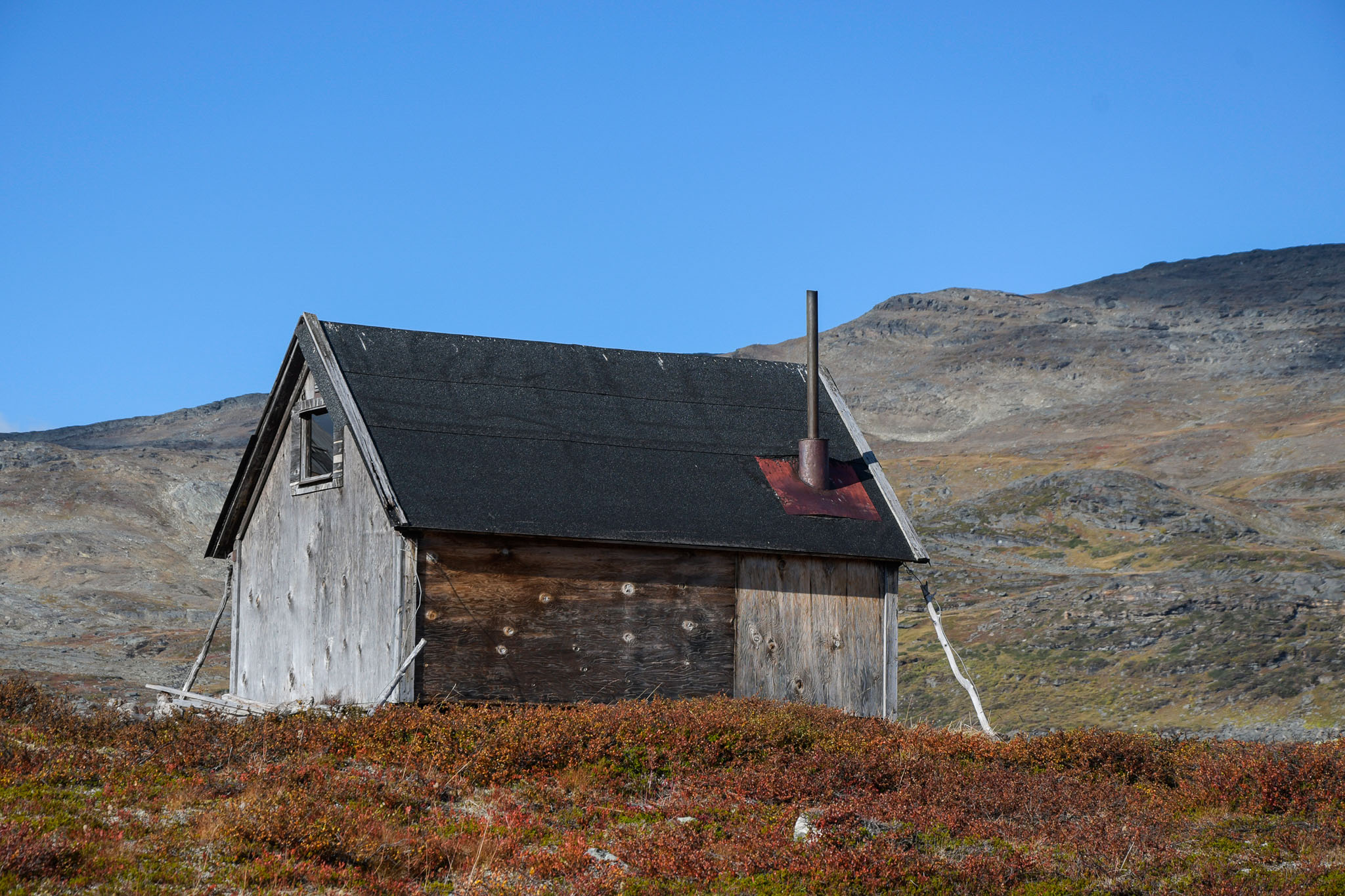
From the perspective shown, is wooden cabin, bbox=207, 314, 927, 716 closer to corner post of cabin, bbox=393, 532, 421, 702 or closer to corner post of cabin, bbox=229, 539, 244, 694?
corner post of cabin, bbox=393, 532, 421, 702

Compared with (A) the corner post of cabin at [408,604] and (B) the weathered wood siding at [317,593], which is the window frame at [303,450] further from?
(A) the corner post of cabin at [408,604]

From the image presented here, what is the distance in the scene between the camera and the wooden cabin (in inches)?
547

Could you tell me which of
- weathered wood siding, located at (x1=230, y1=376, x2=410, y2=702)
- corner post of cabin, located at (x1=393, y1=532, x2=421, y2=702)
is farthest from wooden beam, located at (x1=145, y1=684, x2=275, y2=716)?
corner post of cabin, located at (x1=393, y1=532, x2=421, y2=702)

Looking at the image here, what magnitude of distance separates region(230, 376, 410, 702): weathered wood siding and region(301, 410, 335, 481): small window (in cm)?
33

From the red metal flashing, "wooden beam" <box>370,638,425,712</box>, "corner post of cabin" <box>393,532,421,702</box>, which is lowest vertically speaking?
"wooden beam" <box>370,638,425,712</box>

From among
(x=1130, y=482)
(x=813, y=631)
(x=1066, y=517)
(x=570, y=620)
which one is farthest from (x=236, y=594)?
(x=1130, y=482)

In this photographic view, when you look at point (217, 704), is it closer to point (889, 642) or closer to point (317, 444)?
point (317, 444)

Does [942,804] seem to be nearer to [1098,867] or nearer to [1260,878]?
[1098,867]

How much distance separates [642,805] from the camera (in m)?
10.5

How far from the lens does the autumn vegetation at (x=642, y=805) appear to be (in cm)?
812

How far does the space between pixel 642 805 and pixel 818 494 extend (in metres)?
6.43

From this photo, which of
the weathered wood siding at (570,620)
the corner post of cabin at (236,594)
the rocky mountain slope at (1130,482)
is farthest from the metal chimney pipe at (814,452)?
the rocky mountain slope at (1130,482)

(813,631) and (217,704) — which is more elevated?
(813,631)

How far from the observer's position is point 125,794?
30.3ft
